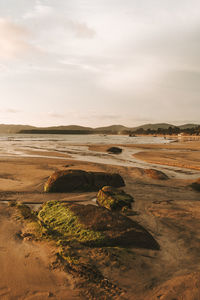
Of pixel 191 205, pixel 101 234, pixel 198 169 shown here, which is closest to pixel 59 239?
pixel 101 234

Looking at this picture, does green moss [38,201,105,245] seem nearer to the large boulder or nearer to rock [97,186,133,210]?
the large boulder

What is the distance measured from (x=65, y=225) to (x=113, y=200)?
190cm

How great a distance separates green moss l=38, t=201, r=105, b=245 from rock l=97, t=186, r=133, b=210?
146 cm

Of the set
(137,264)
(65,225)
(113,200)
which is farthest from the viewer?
(113,200)

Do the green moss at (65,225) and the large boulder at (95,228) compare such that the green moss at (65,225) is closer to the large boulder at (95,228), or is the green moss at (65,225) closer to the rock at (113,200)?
the large boulder at (95,228)

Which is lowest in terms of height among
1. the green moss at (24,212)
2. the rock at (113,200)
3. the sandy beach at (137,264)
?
the sandy beach at (137,264)

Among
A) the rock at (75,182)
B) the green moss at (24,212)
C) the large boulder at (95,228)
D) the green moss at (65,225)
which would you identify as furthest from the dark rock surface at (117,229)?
the rock at (75,182)

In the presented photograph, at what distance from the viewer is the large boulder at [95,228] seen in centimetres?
356

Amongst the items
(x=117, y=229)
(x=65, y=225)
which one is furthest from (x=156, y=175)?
(x=65, y=225)

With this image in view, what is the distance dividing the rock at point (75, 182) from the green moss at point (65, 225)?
2059 mm

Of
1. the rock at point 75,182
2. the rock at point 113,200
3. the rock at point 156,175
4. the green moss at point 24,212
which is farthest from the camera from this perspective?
the rock at point 156,175

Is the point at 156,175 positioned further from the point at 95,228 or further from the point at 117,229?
the point at 95,228

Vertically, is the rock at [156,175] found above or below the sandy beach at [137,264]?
above

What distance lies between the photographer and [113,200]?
5492mm
